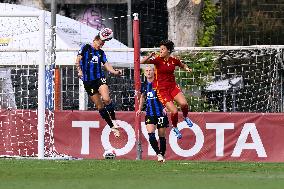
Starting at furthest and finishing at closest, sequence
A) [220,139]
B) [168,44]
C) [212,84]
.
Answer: [212,84]
[220,139]
[168,44]

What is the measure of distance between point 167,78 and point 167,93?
10.6 inches

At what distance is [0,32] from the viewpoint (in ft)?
83.5

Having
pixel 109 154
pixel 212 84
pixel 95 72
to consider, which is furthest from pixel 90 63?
pixel 212 84

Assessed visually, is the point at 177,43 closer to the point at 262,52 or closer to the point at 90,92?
the point at 262,52

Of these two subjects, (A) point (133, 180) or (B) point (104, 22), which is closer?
(A) point (133, 180)

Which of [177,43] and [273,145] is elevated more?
[177,43]

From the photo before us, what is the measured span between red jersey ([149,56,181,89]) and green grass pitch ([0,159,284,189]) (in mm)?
2399

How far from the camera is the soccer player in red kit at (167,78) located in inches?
781

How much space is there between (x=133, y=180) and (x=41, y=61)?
8029 mm

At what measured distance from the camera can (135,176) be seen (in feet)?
47.4

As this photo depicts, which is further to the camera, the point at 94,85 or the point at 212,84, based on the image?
the point at 212,84

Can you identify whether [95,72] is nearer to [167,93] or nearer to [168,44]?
[167,93]

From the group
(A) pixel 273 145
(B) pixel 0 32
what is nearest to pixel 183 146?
(A) pixel 273 145

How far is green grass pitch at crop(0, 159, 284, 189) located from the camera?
1278cm
